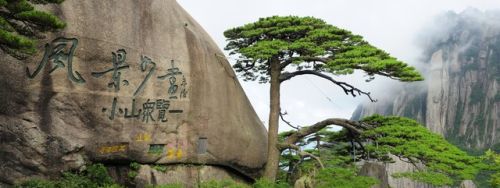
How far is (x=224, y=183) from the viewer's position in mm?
10195

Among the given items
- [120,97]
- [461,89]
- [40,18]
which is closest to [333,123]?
[120,97]

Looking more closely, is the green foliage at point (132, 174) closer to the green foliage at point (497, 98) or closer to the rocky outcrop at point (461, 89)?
the rocky outcrop at point (461, 89)

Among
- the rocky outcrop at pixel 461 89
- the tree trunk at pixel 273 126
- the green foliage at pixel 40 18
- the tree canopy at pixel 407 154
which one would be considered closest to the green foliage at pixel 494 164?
the tree canopy at pixel 407 154

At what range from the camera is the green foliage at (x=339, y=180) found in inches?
411

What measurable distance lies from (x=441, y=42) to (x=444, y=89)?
15192 millimetres

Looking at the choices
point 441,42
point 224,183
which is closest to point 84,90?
point 224,183

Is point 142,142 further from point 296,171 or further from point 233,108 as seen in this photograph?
point 296,171

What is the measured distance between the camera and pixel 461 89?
2825 inches

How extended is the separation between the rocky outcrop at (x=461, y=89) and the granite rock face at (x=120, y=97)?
58.4m

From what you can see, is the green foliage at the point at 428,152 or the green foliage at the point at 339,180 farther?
the green foliage at the point at 339,180

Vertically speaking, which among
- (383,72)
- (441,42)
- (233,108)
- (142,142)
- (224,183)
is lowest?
(224,183)

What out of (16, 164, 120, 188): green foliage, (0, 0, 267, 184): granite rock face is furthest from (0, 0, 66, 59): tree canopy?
(16, 164, 120, 188): green foliage

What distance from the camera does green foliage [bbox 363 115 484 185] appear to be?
32.4 feet

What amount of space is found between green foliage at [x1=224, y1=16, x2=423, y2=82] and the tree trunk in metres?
0.36
